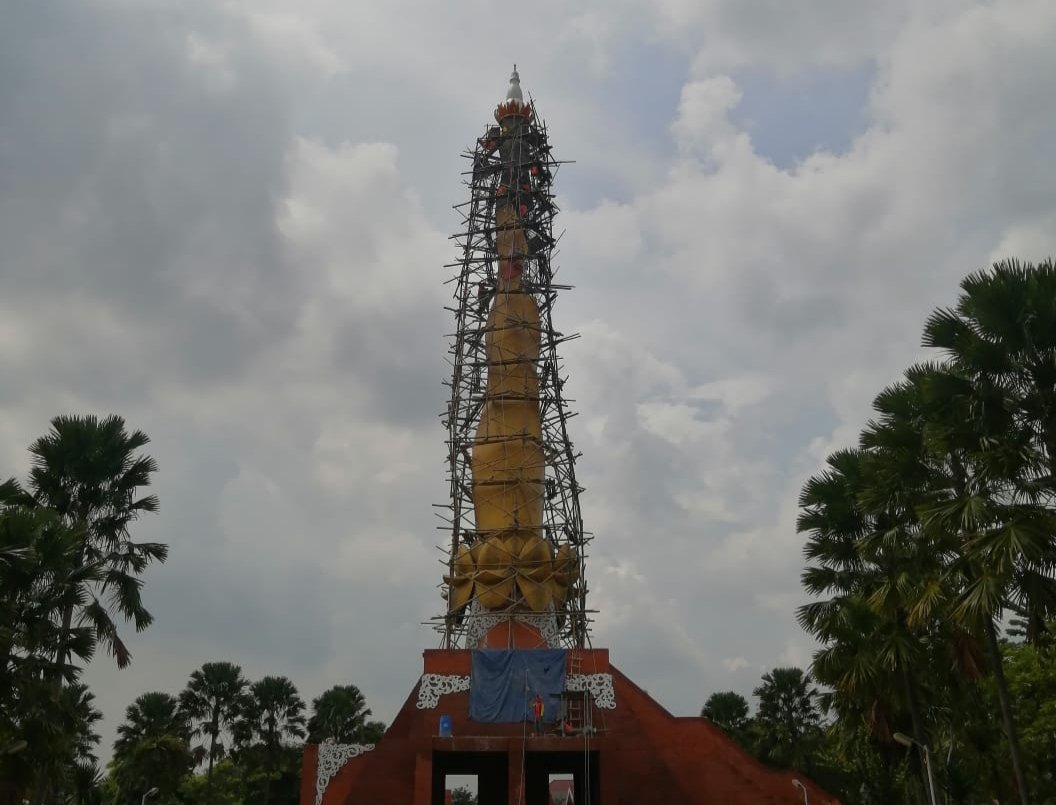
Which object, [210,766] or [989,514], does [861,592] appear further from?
[210,766]

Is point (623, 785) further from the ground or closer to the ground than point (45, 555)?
closer to the ground

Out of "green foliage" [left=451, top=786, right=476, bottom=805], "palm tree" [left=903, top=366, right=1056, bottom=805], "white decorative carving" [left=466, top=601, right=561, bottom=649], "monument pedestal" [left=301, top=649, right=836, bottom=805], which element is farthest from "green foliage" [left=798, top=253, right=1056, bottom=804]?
"green foliage" [left=451, top=786, right=476, bottom=805]

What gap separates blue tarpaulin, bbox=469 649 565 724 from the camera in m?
23.2

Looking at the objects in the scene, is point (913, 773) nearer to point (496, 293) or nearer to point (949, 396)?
point (949, 396)

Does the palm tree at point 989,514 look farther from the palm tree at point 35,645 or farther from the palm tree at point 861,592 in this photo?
the palm tree at point 35,645

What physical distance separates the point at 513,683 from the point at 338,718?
21947mm

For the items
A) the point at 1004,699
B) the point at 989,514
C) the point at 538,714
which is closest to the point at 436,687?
the point at 538,714

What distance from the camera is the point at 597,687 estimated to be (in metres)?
23.3

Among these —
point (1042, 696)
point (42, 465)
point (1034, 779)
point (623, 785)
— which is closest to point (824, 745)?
point (1042, 696)

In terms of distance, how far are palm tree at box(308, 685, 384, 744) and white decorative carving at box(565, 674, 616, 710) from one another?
71.3ft

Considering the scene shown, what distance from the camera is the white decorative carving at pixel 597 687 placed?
23203 millimetres

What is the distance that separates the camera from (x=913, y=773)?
1694 centimetres

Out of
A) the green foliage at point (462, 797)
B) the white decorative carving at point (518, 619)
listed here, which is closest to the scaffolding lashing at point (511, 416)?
the white decorative carving at point (518, 619)

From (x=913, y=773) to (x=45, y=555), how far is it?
15285 millimetres
